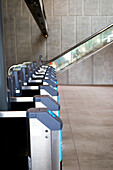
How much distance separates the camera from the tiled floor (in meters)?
2.68

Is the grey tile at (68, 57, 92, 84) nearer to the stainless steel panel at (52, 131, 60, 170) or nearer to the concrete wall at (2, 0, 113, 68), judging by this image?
the concrete wall at (2, 0, 113, 68)

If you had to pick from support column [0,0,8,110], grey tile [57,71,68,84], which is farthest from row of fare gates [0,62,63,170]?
grey tile [57,71,68,84]

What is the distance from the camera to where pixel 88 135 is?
3537 mm

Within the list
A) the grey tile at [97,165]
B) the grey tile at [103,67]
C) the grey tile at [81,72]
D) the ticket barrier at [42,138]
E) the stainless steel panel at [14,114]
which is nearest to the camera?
the ticket barrier at [42,138]

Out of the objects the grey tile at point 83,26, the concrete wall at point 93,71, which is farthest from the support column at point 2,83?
the grey tile at point 83,26

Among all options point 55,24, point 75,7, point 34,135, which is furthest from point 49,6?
point 34,135

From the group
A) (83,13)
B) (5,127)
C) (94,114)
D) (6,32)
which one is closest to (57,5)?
(83,13)

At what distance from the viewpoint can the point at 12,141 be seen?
175 centimetres

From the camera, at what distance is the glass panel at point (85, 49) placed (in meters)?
8.82

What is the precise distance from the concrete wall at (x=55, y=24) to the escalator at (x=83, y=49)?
1.42m

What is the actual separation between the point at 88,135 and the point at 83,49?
610cm

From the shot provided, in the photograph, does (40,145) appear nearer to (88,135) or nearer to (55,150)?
(55,150)

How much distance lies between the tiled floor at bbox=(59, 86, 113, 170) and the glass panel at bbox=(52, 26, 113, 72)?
358 centimetres

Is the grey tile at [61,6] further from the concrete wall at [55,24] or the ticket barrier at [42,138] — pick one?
the ticket barrier at [42,138]
